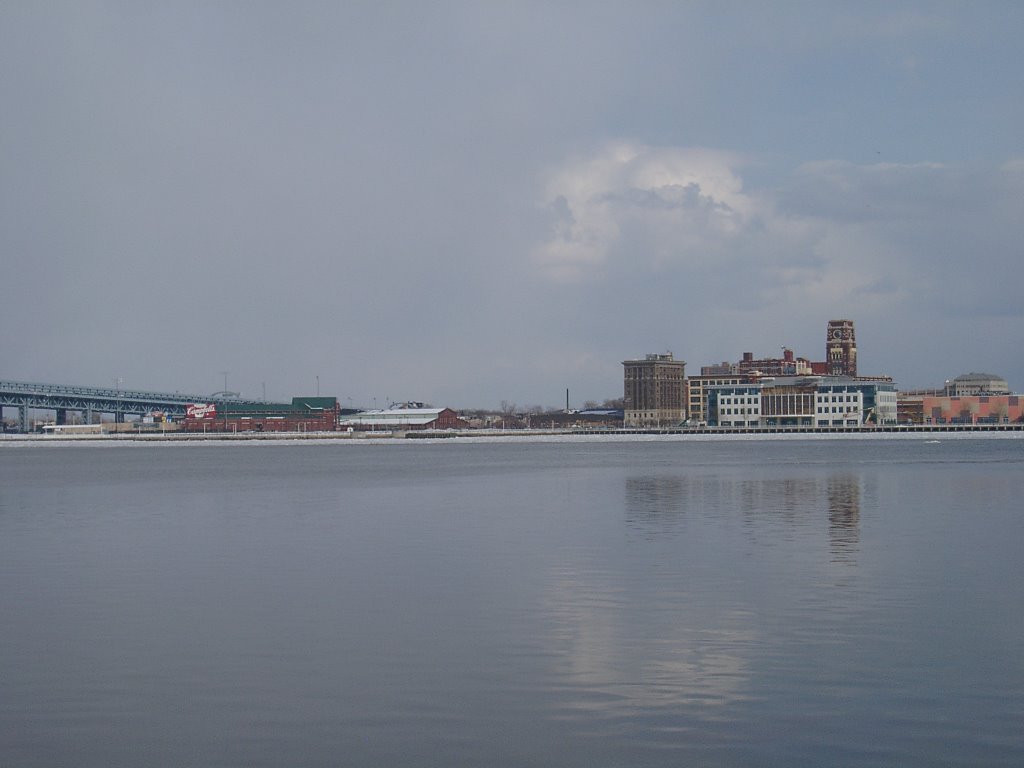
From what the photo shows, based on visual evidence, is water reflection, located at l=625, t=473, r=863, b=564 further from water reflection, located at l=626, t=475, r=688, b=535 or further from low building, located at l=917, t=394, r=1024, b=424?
low building, located at l=917, t=394, r=1024, b=424

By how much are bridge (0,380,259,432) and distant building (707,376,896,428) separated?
82820mm

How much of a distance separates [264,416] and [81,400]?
90.5 ft

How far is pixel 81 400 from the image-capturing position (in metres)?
184

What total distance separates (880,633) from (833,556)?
8.70 meters

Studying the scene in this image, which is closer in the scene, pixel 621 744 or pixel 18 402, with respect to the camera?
pixel 621 744

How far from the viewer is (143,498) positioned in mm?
49438

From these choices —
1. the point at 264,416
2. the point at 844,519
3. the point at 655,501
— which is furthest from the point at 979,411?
the point at 844,519

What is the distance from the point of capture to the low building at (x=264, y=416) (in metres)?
184

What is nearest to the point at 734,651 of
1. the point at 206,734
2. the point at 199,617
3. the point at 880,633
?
the point at 880,633

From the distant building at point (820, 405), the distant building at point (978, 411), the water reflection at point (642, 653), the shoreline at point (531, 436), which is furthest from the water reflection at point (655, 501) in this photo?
the distant building at point (978, 411)

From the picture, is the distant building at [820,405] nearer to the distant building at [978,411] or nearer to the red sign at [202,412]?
the distant building at [978,411]

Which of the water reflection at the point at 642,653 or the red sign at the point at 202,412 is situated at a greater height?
the red sign at the point at 202,412

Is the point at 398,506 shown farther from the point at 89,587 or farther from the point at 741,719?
the point at 741,719

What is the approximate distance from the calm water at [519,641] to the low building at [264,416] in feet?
497
